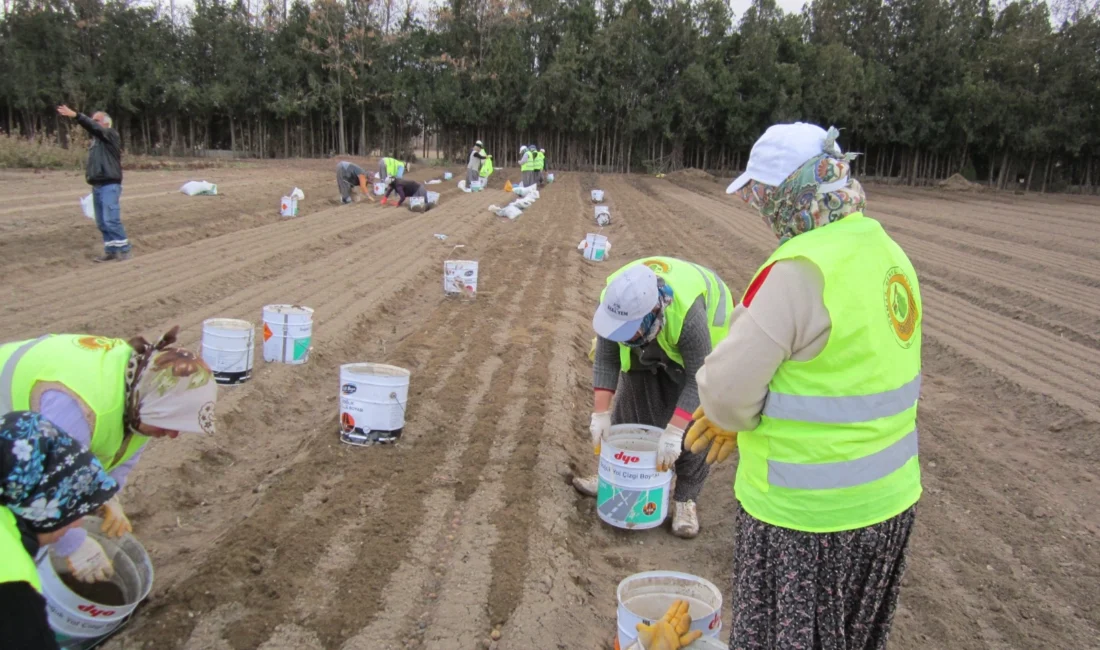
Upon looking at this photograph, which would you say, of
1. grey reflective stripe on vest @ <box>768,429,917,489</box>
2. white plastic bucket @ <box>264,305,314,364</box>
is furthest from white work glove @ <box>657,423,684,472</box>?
white plastic bucket @ <box>264,305,314,364</box>

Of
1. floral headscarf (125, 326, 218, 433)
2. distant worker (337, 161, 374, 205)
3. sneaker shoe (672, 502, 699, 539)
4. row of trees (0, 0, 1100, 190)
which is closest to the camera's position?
floral headscarf (125, 326, 218, 433)

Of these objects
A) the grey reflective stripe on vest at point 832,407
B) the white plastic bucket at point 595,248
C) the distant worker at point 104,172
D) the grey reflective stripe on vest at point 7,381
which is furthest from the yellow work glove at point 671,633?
the white plastic bucket at point 595,248

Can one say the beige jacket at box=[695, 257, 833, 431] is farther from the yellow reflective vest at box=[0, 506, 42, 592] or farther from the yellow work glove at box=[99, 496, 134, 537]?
the yellow work glove at box=[99, 496, 134, 537]

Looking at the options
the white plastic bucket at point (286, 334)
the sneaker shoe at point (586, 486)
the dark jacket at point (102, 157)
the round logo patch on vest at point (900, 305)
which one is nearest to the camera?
the round logo patch on vest at point (900, 305)

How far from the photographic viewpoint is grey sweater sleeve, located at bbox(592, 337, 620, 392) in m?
3.84

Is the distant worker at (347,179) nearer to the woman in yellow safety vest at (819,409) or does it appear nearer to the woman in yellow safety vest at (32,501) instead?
the woman in yellow safety vest at (32,501)

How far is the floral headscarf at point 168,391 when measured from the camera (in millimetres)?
2613

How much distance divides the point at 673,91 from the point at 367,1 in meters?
15.2

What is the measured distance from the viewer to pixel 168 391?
2.61 meters

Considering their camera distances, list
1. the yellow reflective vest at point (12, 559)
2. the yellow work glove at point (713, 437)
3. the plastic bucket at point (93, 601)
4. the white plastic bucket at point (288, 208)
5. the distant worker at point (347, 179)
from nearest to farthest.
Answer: the yellow reflective vest at point (12, 559) → the yellow work glove at point (713, 437) → the plastic bucket at point (93, 601) → the white plastic bucket at point (288, 208) → the distant worker at point (347, 179)

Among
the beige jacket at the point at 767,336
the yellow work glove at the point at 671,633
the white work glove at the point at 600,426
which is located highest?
the beige jacket at the point at 767,336

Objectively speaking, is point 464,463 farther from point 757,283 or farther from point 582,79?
point 582,79

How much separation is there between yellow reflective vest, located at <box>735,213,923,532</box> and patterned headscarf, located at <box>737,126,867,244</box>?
6 centimetres

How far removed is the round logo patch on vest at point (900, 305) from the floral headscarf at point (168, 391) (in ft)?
6.99
